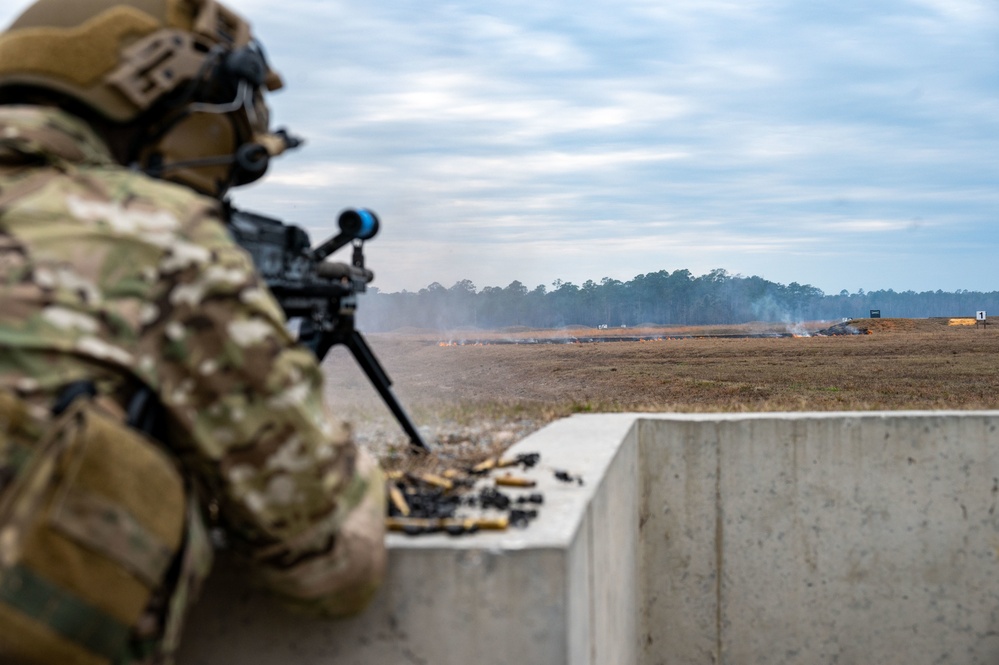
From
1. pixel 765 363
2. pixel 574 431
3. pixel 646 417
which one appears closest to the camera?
pixel 574 431

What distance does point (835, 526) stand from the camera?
263 inches

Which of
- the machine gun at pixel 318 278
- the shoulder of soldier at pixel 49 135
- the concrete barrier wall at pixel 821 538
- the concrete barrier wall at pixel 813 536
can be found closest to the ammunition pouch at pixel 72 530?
the shoulder of soldier at pixel 49 135

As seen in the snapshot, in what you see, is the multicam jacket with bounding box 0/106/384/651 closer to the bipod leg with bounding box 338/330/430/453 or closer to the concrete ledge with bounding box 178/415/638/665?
the concrete ledge with bounding box 178/415/638/665

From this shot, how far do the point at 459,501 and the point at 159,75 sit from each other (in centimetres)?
169

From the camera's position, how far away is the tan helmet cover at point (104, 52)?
7.99 ft

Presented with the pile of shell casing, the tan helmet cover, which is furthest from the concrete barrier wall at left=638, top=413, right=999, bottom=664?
the tan helmet cover

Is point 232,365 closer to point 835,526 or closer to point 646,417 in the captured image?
point 646,417

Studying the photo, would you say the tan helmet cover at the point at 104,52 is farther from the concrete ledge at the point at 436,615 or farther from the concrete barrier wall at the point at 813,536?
the concrete barrier wall at the point at 813,536

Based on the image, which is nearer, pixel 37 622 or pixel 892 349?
pixel 37 622

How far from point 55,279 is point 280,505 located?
66 cm

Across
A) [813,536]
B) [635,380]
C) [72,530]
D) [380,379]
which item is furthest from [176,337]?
[635,380]

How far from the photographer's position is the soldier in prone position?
6.32ft

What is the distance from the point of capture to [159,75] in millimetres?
2494

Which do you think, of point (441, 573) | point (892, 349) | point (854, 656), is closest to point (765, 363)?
point (892, 349)
